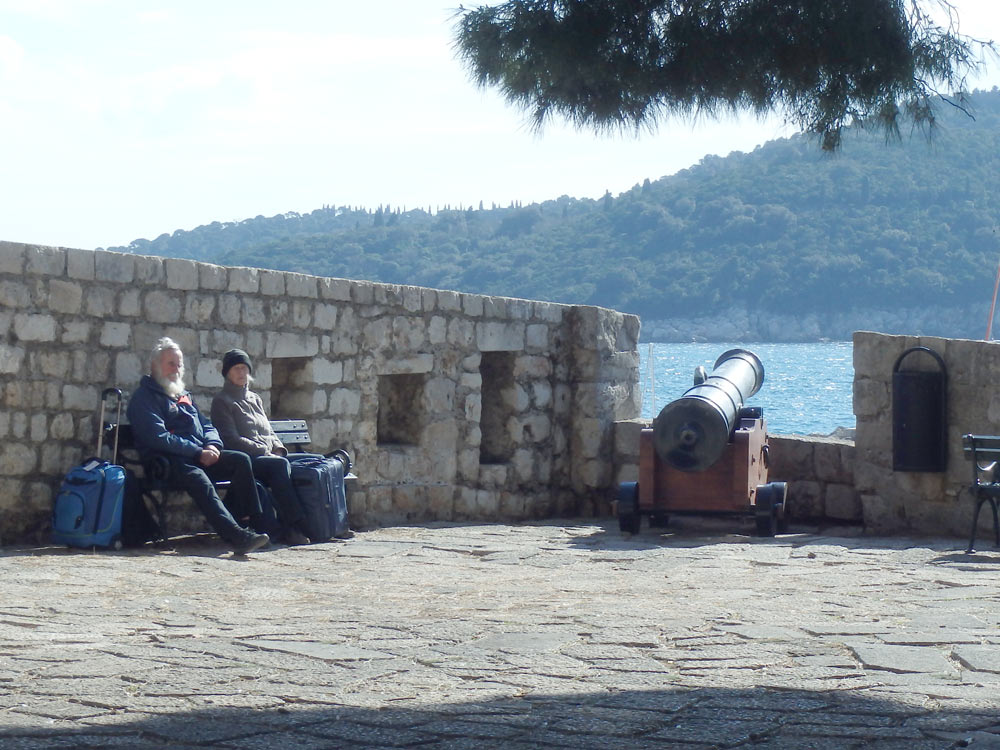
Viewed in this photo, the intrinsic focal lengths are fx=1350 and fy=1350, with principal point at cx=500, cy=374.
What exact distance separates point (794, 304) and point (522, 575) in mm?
55615

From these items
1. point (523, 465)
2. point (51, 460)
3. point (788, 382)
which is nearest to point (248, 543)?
point (51, 460)

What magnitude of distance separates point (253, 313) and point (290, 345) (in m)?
0.38

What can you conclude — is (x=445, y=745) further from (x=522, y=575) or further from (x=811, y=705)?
(x=522, y=575)

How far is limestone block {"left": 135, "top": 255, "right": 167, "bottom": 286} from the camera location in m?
7.62

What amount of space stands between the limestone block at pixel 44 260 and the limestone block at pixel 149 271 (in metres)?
0.48

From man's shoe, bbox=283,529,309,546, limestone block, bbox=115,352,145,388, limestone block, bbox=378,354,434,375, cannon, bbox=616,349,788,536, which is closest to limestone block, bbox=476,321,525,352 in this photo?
limestone block, bbox=378,354,434,375

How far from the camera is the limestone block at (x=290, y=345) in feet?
27.7

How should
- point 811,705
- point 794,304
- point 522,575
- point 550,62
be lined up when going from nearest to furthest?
point 811,705, point 550,62, point 522,575, point 794,304

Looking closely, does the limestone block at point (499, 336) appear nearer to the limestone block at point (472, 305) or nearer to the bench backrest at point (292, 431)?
the limestone block at point (472, 305)

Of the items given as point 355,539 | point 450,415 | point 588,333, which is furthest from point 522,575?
point 588,333

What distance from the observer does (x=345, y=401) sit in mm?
9008

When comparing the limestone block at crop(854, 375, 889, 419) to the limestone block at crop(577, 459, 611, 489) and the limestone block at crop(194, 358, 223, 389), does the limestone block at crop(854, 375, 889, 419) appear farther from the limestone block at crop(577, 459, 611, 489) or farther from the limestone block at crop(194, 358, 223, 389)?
the limestone block at crop(194, 358, 223, 389)

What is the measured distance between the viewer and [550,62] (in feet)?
13.3

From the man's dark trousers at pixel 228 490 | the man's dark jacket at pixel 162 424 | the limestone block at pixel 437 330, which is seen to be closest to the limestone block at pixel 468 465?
the limestone block at pixel 437 330
